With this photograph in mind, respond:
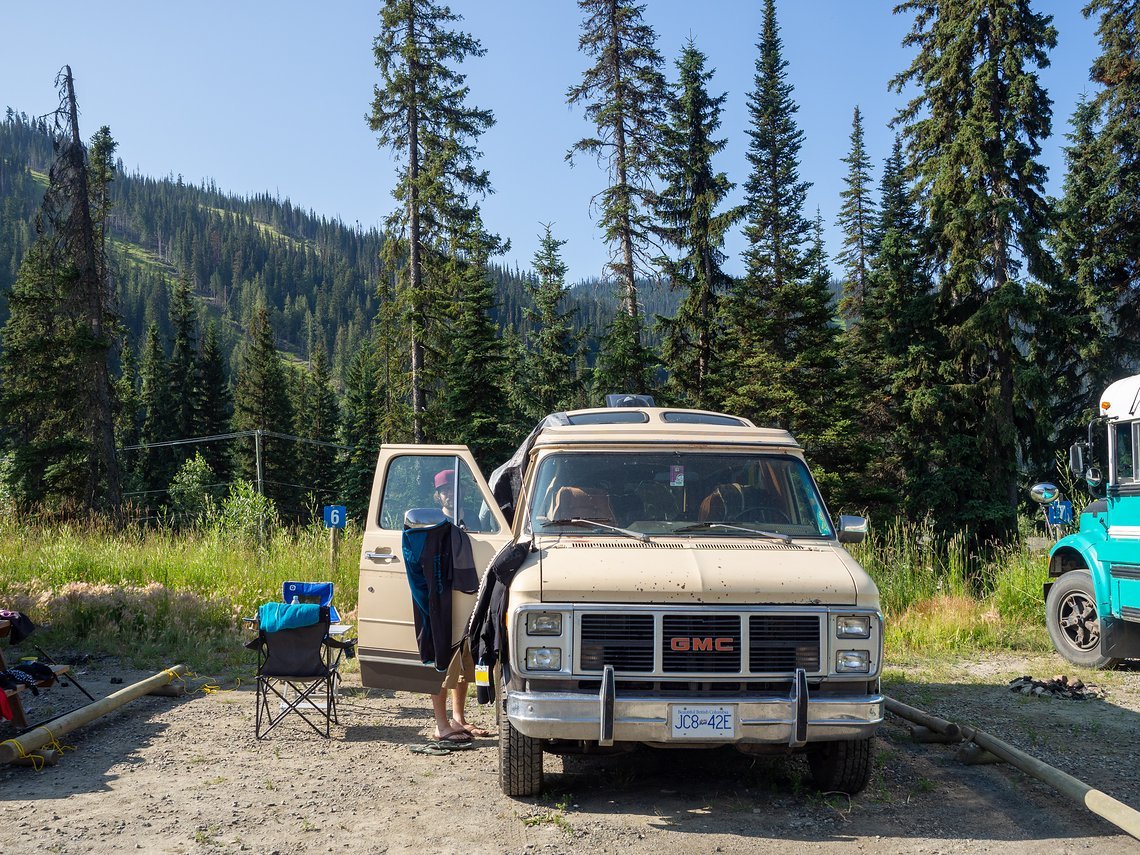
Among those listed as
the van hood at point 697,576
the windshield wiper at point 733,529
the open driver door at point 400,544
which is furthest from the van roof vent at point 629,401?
the van hood at point 697,576

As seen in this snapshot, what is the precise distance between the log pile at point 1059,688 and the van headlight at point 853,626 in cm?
467

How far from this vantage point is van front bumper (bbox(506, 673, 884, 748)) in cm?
499

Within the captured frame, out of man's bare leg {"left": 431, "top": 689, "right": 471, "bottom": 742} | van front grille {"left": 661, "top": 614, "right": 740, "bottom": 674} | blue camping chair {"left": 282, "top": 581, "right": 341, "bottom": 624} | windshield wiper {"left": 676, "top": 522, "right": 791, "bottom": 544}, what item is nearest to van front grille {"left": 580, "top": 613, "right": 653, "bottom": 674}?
van front grille {"left": 661, "top": 614, "right": 740, "bottom": 674}

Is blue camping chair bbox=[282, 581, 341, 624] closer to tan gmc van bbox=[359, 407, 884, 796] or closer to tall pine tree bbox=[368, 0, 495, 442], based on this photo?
tan gmc van bbox=[359, 407, 884, 796]

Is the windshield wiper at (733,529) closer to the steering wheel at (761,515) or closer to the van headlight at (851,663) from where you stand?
the steering wheel at (761,515)

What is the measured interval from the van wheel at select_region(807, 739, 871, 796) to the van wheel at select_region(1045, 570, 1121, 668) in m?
5.60

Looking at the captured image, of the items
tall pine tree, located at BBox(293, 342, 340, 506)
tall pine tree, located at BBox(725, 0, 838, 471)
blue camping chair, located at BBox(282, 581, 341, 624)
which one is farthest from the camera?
tall pine tree, located at BBox(293, 342, 340, 506)

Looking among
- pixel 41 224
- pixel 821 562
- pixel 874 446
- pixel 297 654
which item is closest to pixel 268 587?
pixel 297 654

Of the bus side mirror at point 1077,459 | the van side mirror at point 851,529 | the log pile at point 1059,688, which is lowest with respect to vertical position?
the log pile at point 1059,688

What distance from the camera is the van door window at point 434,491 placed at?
23.8 ft

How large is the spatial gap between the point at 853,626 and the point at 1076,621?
6485mm

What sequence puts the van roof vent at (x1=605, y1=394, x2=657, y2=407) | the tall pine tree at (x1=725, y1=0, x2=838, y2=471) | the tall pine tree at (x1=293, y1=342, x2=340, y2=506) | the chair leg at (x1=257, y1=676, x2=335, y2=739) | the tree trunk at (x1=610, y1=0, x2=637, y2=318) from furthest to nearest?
the tall pine tree at (x1=293, y1=342, x2=340, y2=506)
the tree trunk at (x1=610, y1=0, x2=637, y2=318)
the tall pine tree at (x1=725, y1=0, x2=838, y2=471)
the van roof vent at (x1=605, y1=394, x2=657, y2=407)
the chair leg at (x1=257, y1=676, x2=335, y2=739)

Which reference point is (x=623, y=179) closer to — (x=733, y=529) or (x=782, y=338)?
(x=782, y=338)

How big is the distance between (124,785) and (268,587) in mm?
7164
